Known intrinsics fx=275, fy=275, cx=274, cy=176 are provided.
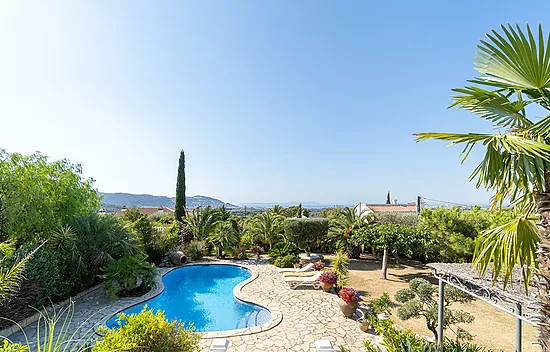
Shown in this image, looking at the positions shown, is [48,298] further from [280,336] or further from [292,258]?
[292,258]

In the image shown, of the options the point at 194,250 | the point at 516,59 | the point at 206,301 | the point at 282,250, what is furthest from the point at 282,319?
the point at 194,250

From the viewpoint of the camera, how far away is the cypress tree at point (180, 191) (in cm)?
2188

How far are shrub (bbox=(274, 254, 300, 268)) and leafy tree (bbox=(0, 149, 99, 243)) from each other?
31.1 feet

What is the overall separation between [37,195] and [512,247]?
1223 cm

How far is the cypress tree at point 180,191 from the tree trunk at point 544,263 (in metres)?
21.4

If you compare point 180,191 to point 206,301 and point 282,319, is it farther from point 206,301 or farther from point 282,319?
point 282,319

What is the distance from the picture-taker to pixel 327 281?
36.8 feet

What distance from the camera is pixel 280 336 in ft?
24.8

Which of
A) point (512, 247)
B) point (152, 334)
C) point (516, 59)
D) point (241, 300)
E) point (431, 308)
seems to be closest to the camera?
point (512, 247)

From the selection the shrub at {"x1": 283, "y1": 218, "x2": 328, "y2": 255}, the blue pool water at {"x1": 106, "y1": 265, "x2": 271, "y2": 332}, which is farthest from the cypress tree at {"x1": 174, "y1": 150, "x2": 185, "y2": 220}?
the shrub at {"x1": 283, "y1": 218, "x2": 328, "y2": 255}

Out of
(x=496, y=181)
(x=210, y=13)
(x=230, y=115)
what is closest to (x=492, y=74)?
(x=496, y=181)

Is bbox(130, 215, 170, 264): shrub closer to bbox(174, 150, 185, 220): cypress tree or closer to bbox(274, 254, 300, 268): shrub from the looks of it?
bbox(174, 150, 185, 220): cypress tree

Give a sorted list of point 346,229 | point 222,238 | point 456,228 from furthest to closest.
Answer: point 222,238
point 346,229
point 456,228

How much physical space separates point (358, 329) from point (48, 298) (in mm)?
9890
